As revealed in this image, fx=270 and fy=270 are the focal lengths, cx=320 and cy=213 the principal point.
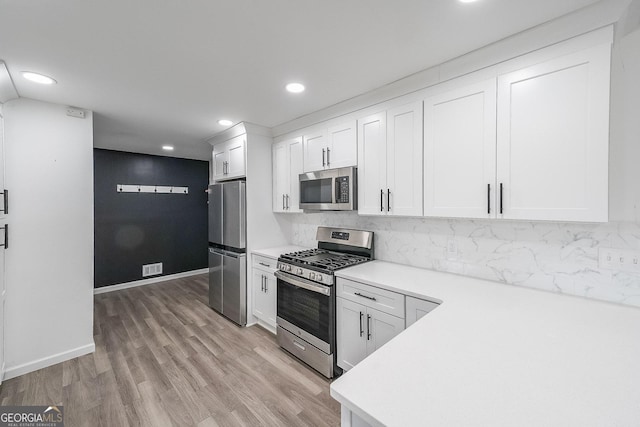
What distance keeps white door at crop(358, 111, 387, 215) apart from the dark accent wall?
418cm

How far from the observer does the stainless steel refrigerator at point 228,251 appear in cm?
334

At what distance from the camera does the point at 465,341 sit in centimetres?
109

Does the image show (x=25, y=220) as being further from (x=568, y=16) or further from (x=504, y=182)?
(x=568, y=16)

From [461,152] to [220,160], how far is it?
3.15 metres

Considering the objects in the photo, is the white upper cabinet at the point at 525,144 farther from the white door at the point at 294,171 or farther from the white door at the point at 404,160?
the white door at the point at 294,171

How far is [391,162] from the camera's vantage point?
2.27 m

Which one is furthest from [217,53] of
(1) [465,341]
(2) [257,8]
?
(1) [465,341]

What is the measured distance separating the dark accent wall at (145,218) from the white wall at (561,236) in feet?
12.8

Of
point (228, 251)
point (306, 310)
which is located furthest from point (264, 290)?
point (306, 310)

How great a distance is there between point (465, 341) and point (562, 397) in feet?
1.12

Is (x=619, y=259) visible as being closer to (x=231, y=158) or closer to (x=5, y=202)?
(x=231, y=158)

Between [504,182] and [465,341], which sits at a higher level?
[504,182]

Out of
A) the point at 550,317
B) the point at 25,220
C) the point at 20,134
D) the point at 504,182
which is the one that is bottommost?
the point at 550,317
